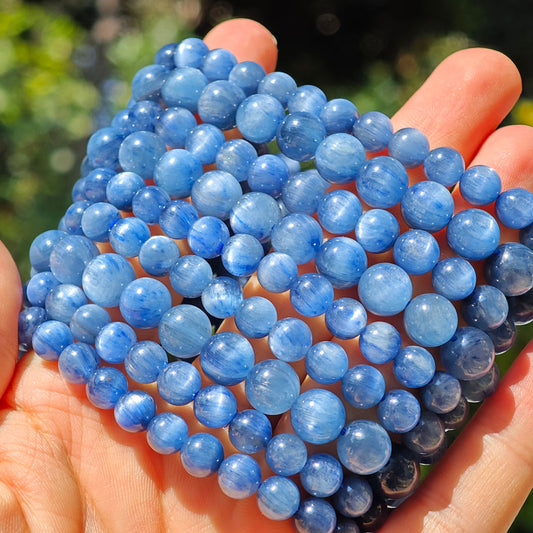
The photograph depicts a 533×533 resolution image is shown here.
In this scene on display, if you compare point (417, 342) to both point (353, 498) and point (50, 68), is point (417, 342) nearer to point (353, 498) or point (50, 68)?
point (353, 498)

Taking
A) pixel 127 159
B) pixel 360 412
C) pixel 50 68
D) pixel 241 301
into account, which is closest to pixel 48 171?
pixel 50 68

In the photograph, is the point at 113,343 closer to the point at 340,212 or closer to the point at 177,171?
the point at 177,171

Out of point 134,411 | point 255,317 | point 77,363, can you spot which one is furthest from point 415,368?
point 77,363

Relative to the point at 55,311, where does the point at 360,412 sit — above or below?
above

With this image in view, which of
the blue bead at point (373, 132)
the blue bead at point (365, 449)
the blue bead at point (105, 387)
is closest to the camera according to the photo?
the blue bead at point (365, 449)

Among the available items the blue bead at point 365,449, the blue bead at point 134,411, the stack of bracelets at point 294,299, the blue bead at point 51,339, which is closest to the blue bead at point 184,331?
the stack of bracelets at point 294,299

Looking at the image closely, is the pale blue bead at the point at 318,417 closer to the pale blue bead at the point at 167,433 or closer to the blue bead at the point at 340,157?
the pale blue bead at the point at 167,433
